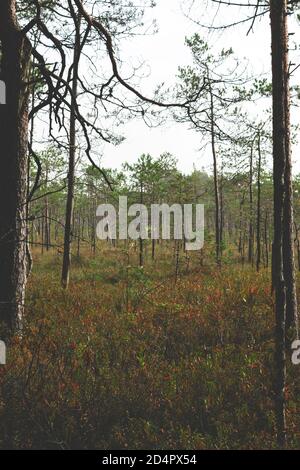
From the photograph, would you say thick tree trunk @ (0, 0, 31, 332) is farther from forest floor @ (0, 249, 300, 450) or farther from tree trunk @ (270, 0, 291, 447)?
tree trunk @ (270, 0, 291, 447)

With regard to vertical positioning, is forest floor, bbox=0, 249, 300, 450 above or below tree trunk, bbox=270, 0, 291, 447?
below

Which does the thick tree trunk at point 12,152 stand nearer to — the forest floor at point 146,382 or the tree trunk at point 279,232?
the forest floor at point 146,382

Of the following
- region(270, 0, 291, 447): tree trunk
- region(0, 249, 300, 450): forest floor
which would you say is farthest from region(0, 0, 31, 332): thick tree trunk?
region(270, 0, 291, 447): tree trunk

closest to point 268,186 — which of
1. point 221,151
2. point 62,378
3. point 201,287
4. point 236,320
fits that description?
point 221,151

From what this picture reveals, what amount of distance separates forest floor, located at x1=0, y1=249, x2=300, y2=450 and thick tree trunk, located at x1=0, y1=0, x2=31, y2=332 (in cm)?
78

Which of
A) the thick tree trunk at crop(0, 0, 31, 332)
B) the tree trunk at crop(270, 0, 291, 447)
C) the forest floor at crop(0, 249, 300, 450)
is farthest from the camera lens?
the thick tree trunk at crop(0, 0, 31, 332)

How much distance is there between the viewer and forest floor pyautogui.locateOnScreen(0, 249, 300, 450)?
12.1ft

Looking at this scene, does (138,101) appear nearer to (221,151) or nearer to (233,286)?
(233,286)

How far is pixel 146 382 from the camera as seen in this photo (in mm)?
4578

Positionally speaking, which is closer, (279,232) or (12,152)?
(279,232)

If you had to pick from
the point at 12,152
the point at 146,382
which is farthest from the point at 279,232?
the point at 12,152

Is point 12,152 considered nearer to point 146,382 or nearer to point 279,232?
point 146,382

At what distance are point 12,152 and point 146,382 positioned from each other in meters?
3.66
